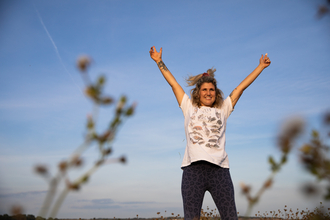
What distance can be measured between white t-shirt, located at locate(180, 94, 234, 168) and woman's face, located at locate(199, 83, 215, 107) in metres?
0.08

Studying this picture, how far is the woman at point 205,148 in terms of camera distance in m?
3.29

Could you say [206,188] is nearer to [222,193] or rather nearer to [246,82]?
[222,193]

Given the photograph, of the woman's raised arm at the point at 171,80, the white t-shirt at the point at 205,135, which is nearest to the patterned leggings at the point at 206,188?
the white t-shirt at the point at 205,135

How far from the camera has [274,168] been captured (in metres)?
0.62

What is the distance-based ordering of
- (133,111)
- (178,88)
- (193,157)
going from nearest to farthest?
(133,111), (193,157), (178,88)

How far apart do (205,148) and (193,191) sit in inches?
20.5

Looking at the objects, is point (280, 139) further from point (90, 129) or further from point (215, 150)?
point (215, 150)

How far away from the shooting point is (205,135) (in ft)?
11.3

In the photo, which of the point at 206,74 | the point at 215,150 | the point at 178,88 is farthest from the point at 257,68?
the point at 215,150

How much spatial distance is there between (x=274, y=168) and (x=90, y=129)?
1.34 ft

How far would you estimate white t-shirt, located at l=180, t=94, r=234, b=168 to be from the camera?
3.34m

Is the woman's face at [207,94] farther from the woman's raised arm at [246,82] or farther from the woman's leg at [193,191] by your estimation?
the woman's leg at [193,191]

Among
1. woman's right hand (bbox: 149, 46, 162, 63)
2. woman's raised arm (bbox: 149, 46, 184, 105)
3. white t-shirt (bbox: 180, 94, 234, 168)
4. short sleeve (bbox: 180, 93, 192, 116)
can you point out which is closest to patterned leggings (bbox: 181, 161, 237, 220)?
white t-shirt (bbox: 180, 94, 234, 168)

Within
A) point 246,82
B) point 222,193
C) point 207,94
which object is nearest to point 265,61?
point 246,82
